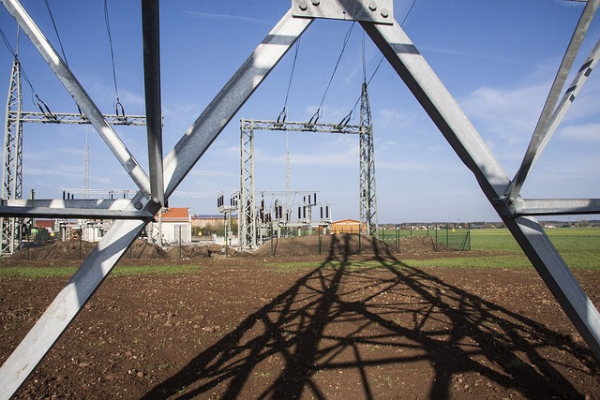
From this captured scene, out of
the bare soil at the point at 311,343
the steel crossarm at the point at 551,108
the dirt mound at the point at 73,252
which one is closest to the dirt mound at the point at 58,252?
the dirt mound at the point at 73,252

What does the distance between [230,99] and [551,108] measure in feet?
5.88

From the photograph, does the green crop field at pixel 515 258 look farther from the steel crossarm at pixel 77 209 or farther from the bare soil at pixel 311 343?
the steel crossarm at pixel 77 209

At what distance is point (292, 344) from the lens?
22.0 ft

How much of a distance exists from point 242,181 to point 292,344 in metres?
19.9

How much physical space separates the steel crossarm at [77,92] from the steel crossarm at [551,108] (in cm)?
208

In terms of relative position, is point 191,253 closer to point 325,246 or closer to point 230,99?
point 325,246

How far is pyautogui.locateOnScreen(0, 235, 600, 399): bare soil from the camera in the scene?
16.8ft

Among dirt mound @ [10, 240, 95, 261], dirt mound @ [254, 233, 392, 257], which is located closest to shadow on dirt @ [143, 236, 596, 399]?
dirt mound @ [254, 233, 392, 257]

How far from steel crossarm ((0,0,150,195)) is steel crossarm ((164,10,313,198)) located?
0.59ft

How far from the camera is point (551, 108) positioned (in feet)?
7.27

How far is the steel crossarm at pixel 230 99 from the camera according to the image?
2.20 m

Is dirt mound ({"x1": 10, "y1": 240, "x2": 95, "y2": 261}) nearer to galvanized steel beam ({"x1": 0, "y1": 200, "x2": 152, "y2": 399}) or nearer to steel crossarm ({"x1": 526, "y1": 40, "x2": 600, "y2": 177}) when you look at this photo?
galvanized steel beam ({"x1": 0, "y1": 200, "x2": 152, "y2": 399})

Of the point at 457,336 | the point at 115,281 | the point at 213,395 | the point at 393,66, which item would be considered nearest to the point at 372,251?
the point at 115,281

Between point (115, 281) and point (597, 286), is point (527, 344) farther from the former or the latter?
point (115, 281)
